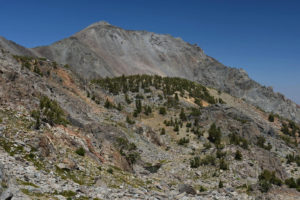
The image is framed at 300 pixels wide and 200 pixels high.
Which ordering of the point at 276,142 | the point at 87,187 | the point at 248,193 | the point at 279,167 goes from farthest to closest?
the point at 276,142 → the point at 279,167 → the point at 248,193 → the point at 87,187

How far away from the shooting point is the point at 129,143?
24297 millimetres

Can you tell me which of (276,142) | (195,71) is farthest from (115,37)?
(276,142)

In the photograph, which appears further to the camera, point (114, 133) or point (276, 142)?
point (276, 142)

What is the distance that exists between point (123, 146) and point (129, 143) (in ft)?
4.44

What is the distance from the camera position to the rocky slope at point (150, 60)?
278 feet

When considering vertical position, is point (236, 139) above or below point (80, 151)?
above

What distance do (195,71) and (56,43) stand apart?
5639cm

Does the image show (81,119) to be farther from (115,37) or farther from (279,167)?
(115,37)

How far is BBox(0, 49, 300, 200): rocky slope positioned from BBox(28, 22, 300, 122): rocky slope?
42.2m

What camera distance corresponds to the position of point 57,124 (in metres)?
17.0

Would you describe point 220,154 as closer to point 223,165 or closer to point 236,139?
point 223,165

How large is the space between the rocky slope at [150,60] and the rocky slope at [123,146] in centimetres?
4221

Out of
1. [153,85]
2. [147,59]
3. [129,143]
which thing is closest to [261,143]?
[129,143]

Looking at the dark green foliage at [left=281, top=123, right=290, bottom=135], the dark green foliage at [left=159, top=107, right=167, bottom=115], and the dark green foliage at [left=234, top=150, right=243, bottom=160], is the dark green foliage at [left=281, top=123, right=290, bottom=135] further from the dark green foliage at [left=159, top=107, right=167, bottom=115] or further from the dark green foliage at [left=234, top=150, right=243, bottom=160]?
the dark green foliage at [left=234, top=150, right=243, bottom=160]
